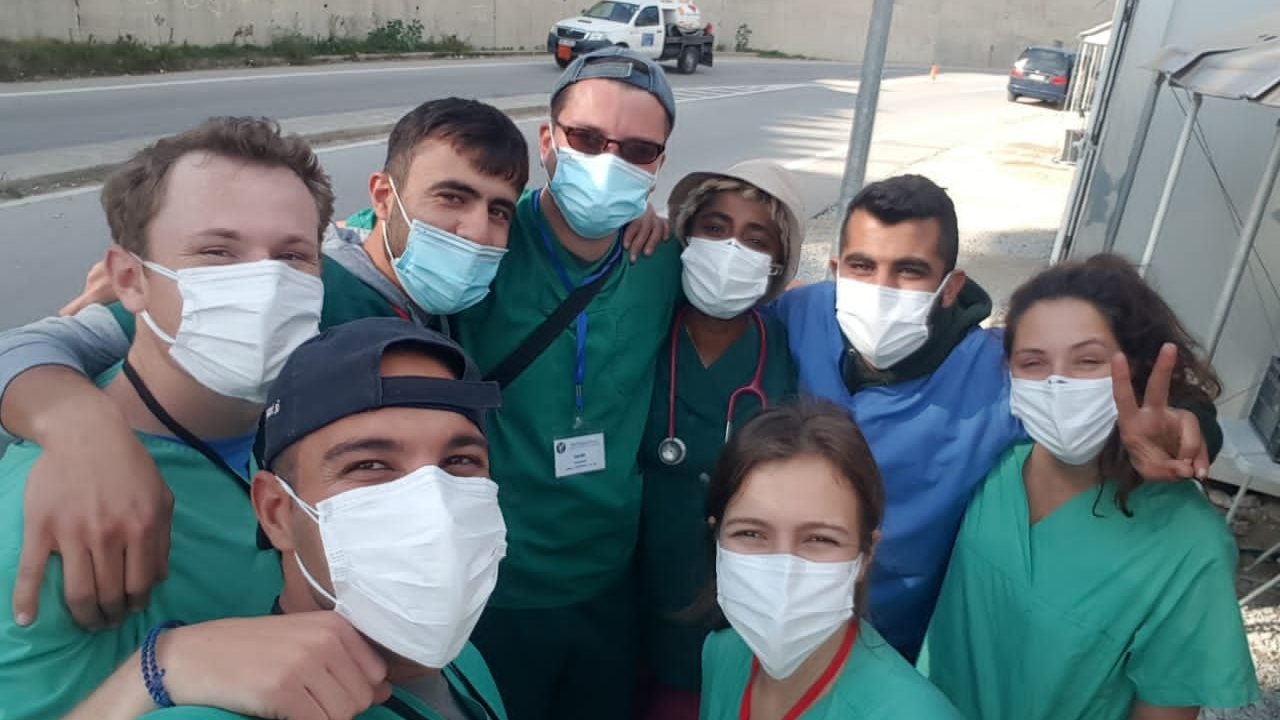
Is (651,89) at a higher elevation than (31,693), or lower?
higher

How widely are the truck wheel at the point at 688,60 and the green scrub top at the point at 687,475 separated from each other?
2493 cm

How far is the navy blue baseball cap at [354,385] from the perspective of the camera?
51.7 inches

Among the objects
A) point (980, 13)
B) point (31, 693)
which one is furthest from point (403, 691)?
point (980, 13)

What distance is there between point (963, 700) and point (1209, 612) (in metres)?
0.55

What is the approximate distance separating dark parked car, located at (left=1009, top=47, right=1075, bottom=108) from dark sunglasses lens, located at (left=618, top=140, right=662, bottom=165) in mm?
24674

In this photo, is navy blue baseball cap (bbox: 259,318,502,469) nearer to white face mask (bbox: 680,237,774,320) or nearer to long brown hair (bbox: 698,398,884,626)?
long brown hair (bbox: 698,398,884,626)

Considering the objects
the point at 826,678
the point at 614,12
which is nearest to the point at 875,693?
the point at 826,678

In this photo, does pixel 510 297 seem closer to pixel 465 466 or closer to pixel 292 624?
pixel 465 466

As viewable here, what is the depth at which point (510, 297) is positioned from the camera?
91.8 inches

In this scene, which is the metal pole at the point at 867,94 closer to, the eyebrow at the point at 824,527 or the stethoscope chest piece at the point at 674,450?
the stethoscope chest piece at the point at 674,450

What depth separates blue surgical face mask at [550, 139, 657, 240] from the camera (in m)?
2.32

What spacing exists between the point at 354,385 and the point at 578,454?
1050 mm

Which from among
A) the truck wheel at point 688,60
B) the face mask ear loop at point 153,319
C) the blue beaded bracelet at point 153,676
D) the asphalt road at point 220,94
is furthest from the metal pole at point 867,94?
the truck wheel at point 688,60

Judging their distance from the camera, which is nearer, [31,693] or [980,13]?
[31,693]
